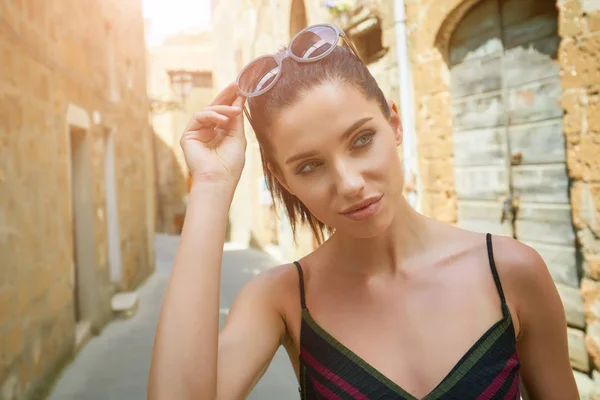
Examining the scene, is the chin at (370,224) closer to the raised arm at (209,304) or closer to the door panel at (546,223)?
the raised arm at (209,304)

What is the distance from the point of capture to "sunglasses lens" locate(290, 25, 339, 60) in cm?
125

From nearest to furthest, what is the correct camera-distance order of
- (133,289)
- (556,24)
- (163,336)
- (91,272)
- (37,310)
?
(163,336) < (556,24) < (37,310) < (91,272) < (133,289)

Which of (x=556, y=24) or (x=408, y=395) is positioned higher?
(x=556, y=24)

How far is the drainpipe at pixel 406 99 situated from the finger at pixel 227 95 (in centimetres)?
349

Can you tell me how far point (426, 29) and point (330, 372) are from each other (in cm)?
374

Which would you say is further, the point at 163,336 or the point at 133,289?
the point at 133,289

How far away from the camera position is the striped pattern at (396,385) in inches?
43.6

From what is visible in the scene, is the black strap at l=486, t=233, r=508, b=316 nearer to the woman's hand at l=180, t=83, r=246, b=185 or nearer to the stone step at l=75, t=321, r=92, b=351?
the woman's hand at l=180, t=83, r=246, b=185

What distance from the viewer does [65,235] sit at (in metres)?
4.58

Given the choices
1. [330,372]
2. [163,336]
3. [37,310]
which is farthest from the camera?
[37,310]

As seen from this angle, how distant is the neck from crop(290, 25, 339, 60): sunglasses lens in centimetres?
41

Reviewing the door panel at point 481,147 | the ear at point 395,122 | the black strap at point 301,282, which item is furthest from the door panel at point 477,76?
the black strap at point 301,282

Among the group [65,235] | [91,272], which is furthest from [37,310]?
[91,272]

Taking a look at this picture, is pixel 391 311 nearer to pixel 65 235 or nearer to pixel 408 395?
pixel 408 395
